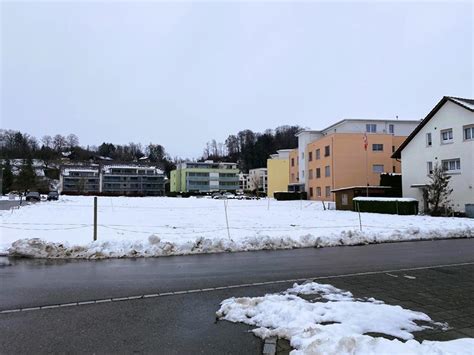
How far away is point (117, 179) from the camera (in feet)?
466

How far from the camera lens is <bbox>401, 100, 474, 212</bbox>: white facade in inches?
1339

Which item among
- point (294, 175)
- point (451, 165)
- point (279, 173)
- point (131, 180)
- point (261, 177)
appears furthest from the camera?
point (261, 177)

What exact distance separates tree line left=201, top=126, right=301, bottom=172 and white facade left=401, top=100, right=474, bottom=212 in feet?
287

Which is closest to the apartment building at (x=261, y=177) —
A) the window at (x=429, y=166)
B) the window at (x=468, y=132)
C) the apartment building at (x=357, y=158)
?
the apartment building at (x=357, y=158)

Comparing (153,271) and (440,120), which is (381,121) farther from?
(153,271)

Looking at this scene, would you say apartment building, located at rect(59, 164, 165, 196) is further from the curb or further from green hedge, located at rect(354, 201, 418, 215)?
the curb

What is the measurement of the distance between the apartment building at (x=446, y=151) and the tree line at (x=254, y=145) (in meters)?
87.6

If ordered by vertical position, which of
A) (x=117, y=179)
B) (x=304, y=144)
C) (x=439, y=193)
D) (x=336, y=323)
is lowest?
(x=336, y=323)

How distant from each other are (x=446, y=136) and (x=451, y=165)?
9.17 ft

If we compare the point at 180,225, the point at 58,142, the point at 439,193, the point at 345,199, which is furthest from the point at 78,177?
the point at 180,225

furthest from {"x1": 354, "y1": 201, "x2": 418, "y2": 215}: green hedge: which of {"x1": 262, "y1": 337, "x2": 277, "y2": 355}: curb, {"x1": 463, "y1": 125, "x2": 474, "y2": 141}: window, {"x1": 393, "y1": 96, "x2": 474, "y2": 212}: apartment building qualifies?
{"x1": 262, "y1": 337, "x2": 277, "y2": 355}: curb

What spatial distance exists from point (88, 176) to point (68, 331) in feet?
486

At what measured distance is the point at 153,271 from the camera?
9672mm

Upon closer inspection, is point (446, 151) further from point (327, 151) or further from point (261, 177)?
point (261, 177)
